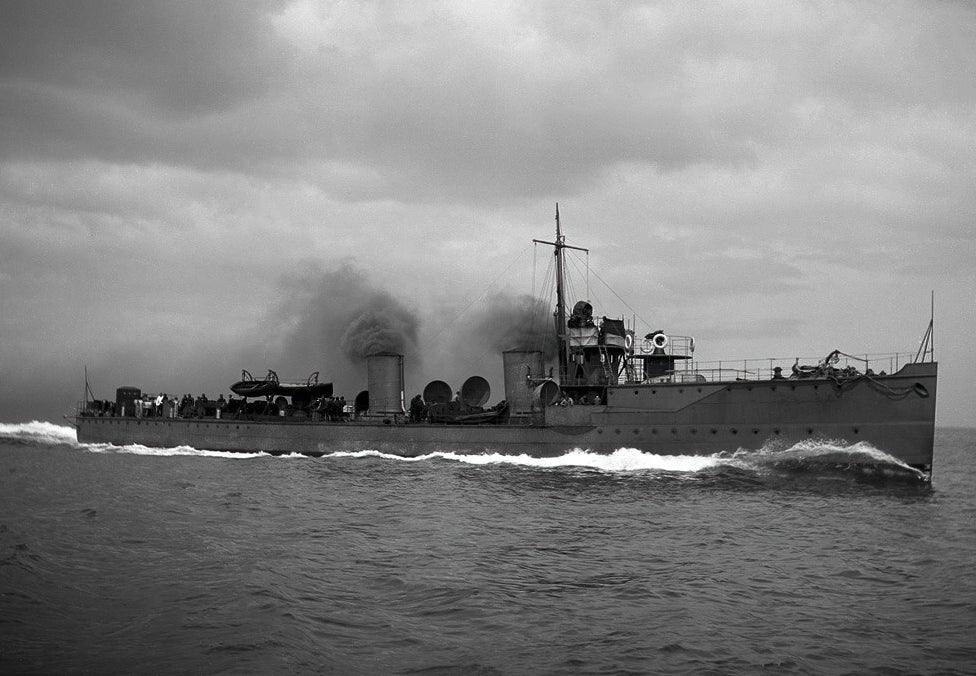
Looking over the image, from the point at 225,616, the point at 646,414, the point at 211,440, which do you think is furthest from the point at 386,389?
the point at 225,616

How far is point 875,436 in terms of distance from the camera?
33.2 m

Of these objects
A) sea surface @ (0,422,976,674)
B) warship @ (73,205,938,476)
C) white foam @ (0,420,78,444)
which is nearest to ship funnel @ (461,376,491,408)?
warship @ (73,205,938,476)

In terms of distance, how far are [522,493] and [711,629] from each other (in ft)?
53.9

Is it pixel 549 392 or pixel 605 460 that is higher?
pixel 549 392

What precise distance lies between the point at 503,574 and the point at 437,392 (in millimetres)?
30838

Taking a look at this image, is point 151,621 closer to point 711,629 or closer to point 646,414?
point 711,629

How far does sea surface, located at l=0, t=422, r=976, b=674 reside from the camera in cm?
1259

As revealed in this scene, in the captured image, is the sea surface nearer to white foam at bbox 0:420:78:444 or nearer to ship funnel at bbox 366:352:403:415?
ship funnel at bbox 366:352:403:415

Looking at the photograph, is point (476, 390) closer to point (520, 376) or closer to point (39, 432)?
point (520, 376)

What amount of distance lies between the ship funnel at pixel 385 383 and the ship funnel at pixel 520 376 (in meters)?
8.19

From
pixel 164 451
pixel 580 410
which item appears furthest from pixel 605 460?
pixel 164 451

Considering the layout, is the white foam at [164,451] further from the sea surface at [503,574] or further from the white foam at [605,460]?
the sea surface at [503,574]

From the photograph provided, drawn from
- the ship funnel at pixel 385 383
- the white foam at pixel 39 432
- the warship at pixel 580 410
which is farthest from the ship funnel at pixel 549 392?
the white foam at pixel 39 432

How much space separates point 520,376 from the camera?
4450cm
